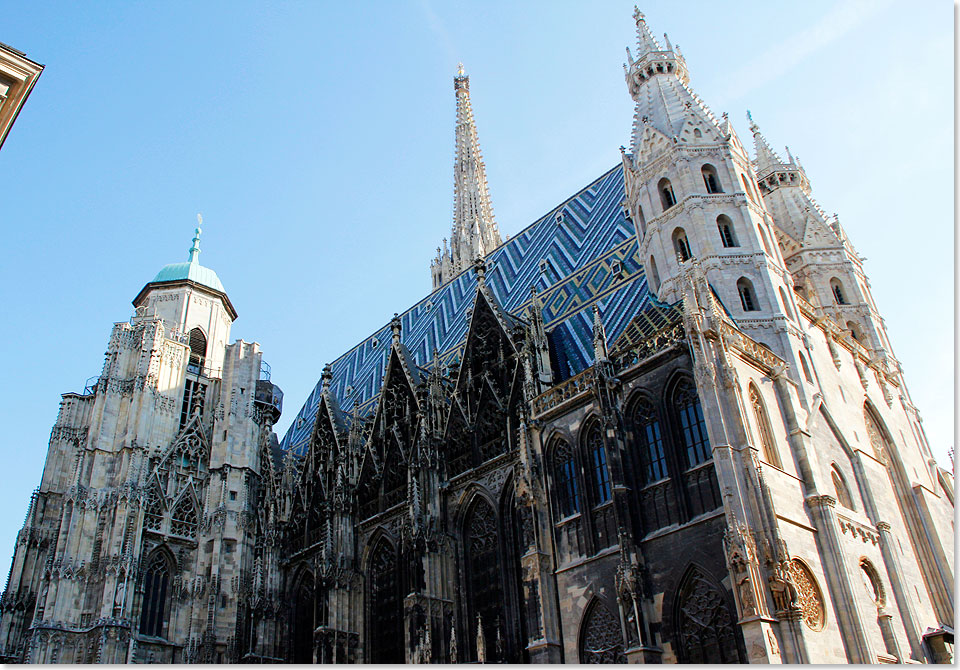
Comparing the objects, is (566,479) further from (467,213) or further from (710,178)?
(467,213)

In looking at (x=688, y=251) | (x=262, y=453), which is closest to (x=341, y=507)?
(x=262, y=453)

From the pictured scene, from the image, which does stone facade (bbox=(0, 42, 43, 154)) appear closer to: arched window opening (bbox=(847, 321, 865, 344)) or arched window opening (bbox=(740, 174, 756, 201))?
arched window opening (bbox=(740, 174, 756, 201))

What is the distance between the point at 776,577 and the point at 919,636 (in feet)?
19.4

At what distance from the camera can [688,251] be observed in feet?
82.7

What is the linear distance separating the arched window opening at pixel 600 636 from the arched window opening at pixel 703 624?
1514mm

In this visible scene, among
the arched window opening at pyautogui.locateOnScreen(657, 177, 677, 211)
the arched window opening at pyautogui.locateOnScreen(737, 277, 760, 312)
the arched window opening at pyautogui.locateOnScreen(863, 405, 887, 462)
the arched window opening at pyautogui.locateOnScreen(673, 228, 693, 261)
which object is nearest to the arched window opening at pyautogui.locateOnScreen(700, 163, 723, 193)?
the arched window opening at pyautogui.locateOnScreen(657, 177, 677, 211)

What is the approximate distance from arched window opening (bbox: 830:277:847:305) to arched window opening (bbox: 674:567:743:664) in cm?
1719

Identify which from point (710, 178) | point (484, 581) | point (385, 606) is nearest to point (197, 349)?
point (385, 606)

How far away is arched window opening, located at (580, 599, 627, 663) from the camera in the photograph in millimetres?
18109

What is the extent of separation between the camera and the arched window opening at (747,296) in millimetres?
23391

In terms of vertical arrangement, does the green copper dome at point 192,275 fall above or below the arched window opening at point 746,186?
above

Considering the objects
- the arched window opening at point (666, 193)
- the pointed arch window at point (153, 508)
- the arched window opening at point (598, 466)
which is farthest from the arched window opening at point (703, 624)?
the pointed arch window at point (153, 508)

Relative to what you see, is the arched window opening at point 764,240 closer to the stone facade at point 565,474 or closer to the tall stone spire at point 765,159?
the stone facade at point 565,474

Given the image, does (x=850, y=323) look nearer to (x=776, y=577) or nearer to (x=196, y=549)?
(x=776, y=577)
